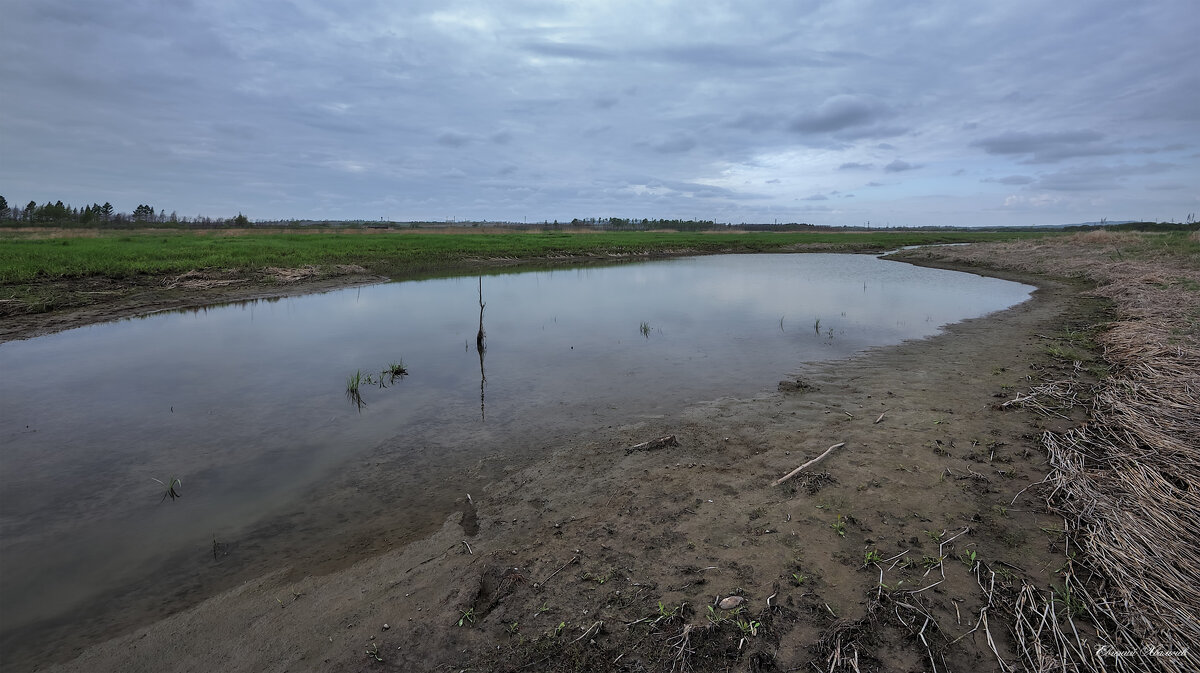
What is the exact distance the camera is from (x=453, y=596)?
12.5 feet

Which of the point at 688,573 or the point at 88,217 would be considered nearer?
the point at 688,573

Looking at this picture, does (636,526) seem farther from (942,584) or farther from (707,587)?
(942,584)

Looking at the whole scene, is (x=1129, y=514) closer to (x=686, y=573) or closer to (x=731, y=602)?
(x=731, y=602)

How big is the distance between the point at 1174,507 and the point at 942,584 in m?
2.34

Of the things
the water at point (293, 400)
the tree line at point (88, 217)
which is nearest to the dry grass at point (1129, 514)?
the water at point (293, 400)

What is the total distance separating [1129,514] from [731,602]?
3.47 meters

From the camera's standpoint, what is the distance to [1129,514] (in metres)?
4.13

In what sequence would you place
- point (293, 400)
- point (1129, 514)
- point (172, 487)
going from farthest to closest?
1. point (293, 400)
2. point (172, 487)
3. point (1129, 514)

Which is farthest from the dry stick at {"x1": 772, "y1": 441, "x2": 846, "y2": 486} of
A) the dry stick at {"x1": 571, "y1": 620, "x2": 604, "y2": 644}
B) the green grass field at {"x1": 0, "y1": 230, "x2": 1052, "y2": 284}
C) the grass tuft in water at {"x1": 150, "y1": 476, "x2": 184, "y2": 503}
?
the green grass field at {"x1": 0, "y1": 230, "x2": 1052, "y2": 284}

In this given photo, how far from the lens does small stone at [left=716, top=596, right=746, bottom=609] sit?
3438 millimetres

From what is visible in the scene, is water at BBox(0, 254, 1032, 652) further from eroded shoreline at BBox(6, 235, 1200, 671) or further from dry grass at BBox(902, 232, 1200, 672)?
A: dry grass at BBox(902, 232, 1200, 672)

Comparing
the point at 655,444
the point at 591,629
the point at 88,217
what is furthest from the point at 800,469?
the point at 88,217

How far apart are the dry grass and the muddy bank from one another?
0.68 feet

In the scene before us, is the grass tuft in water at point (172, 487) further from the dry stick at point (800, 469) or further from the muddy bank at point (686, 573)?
the dry stick at point (800, 469)
